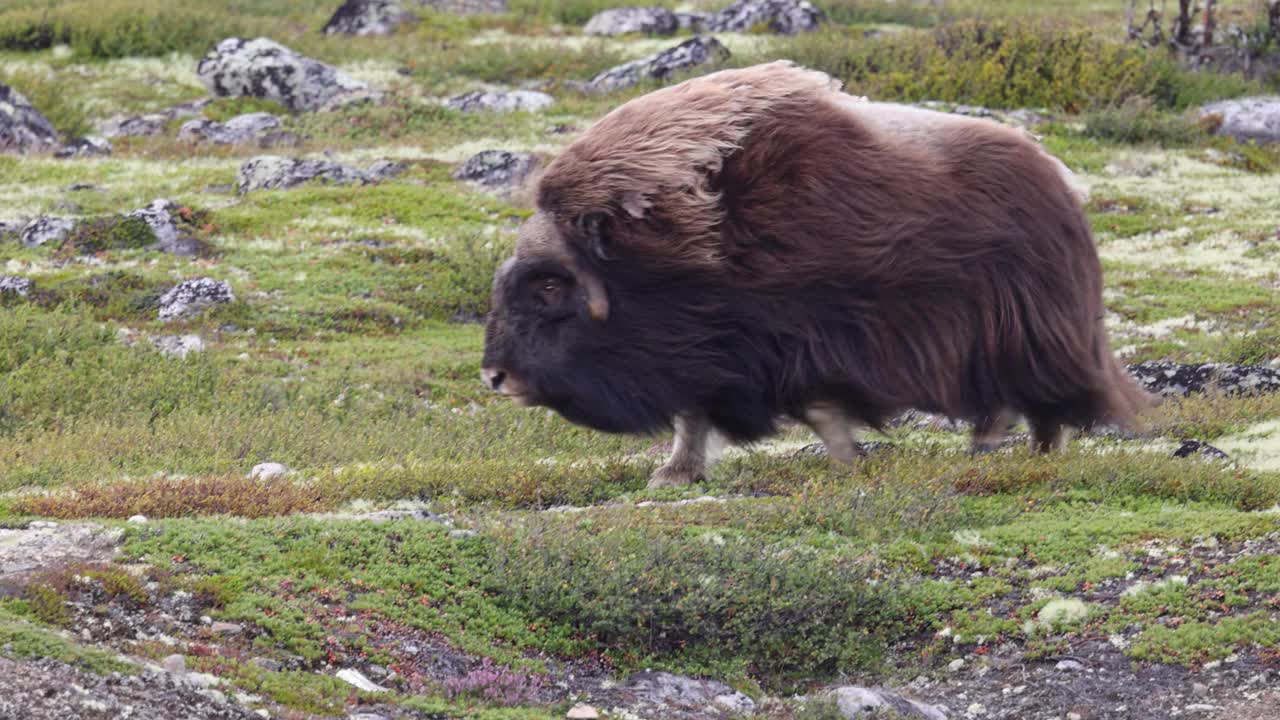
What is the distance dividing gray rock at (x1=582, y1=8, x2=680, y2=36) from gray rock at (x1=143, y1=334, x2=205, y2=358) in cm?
2878

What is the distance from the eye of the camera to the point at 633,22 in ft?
140

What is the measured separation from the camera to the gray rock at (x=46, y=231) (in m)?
18.1

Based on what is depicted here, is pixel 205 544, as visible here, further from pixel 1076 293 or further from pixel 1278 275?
pixel 1278 275

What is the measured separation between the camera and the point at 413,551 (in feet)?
22.1

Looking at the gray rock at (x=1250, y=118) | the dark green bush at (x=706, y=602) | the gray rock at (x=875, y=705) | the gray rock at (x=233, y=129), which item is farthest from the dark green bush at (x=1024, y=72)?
the gray rock at (x=875, y=705)

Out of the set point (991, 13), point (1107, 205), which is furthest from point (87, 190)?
point (991, 13)

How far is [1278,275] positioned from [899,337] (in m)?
11.1

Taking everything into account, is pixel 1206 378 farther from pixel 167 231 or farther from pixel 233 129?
pixel 233 129

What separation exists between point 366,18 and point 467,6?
439 cm

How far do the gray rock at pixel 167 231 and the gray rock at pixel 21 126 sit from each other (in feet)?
29.6

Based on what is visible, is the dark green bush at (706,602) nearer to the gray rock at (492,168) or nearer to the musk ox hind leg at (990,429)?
the musk ox hind leg at (990,429)

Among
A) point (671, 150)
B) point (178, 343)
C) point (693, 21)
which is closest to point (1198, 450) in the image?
point (671, 150)

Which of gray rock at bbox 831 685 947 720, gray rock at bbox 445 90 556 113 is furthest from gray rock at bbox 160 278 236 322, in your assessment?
gray rock at bbox 445 90 556 113

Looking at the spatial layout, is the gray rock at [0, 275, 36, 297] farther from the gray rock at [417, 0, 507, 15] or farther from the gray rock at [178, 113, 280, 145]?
the gray rock at [417, 0, 507, 15]
